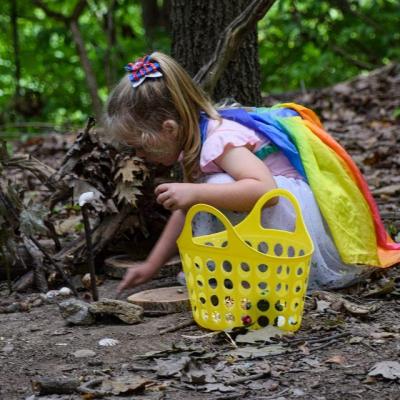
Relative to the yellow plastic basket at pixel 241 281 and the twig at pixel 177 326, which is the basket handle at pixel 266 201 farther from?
the twig at pixel 177 326

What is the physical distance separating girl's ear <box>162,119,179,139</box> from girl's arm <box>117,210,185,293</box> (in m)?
0.29

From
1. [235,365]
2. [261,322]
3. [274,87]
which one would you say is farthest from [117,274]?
[274,87]

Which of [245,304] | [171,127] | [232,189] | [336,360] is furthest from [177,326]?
[171,127]

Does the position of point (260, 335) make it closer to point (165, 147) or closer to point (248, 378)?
point (248, 378)

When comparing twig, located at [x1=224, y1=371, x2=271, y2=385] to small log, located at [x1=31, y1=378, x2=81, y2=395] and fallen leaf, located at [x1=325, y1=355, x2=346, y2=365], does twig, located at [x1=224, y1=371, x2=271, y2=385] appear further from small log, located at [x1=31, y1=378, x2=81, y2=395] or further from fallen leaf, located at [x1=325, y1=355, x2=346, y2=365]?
small log, located at [x1=31, y1=378, x2=81, y2=395]

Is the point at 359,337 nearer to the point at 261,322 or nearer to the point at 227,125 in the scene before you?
the point at 261,322

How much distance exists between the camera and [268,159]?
2936 mm

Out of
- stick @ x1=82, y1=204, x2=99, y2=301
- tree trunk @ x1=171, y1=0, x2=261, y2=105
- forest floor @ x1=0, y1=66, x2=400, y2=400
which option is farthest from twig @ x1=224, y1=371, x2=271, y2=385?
tree trunk @ x1=171, y1=0, x2=261, y2=105

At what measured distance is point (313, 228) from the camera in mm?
2816

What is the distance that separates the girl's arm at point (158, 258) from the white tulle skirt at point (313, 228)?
151 mm

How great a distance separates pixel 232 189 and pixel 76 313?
0.70 metres

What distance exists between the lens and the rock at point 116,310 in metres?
2.57

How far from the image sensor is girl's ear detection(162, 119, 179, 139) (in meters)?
2.73

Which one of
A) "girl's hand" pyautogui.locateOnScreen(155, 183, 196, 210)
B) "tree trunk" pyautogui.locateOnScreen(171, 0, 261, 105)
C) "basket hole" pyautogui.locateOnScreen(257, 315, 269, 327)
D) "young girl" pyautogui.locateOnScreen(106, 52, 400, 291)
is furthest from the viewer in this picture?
"tree trunk" pyautogui.locateOnScreen(171, 0, 261, 105)
